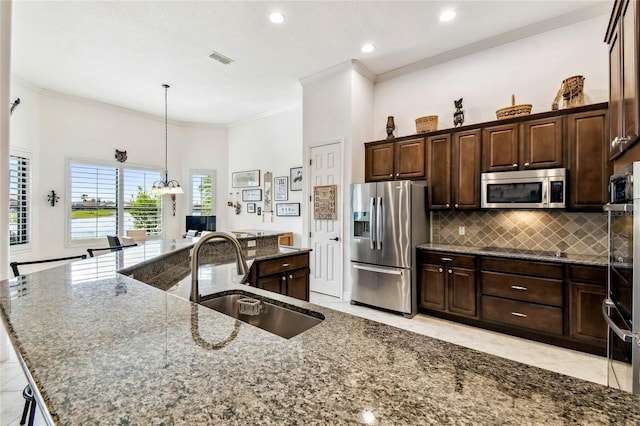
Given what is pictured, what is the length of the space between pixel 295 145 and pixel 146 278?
435cm

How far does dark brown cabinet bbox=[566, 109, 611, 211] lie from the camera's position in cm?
275

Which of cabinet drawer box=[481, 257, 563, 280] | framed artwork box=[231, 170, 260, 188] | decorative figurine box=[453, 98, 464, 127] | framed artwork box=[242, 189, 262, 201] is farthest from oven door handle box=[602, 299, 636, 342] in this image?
framed artwork box=[231, 170, 260, 188]

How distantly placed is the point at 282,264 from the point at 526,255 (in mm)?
2508

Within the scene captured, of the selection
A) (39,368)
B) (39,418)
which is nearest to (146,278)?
(39,418)

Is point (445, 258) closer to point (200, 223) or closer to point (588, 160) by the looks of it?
point (588, 160)

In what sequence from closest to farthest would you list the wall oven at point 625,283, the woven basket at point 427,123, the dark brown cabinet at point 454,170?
the wall oven at point 625,283 < the dark brown cabinet at point 454,170 < the woven basket at point 427,123

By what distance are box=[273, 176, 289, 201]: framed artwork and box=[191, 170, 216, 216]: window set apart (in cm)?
196

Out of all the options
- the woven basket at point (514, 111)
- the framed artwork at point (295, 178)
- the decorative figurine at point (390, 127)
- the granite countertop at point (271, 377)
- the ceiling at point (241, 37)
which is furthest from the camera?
the framed artwork at point (295, 178)

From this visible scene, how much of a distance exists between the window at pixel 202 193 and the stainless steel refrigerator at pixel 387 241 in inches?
172

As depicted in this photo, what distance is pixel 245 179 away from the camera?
22.2 ft

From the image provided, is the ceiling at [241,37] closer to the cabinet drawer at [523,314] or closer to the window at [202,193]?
the window at [202,193]

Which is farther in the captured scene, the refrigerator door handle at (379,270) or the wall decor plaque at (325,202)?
the wall decor plaque at (325,202)

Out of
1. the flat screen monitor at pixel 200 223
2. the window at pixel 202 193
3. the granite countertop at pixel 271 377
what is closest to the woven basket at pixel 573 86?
the granite countertop at pixel 271 377

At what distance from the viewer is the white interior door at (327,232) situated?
436 centimetres
